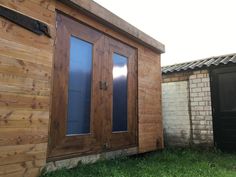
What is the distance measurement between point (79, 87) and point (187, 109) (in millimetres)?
4177

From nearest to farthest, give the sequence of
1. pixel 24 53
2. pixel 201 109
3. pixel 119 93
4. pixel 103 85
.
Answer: pixel 24 53, pixel 103 85, pixel 119 93, pixel 201 109

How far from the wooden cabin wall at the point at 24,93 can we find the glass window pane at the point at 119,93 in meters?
1.47

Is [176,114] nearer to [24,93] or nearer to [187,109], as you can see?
[187,109]

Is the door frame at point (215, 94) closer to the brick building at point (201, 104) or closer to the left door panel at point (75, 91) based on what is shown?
the brick building at point (201, 104)

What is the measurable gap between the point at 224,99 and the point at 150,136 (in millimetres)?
2423

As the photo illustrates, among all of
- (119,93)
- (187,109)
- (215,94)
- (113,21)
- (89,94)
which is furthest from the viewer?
(187,109)

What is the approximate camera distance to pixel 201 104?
6.50m

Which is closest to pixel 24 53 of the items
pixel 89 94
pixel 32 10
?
pixel 32 10

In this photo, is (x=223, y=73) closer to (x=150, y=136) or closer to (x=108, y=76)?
(x=150, y=136)

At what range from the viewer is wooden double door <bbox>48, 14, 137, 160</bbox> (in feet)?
10.4

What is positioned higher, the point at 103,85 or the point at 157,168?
the point at 103,85

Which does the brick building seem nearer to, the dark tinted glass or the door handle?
the dark tinted glass

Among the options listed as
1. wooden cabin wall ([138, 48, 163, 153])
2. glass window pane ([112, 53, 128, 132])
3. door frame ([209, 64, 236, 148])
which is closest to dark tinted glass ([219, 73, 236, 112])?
door frame ([209, 64, 236, 148])

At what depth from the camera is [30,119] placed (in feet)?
8.88
